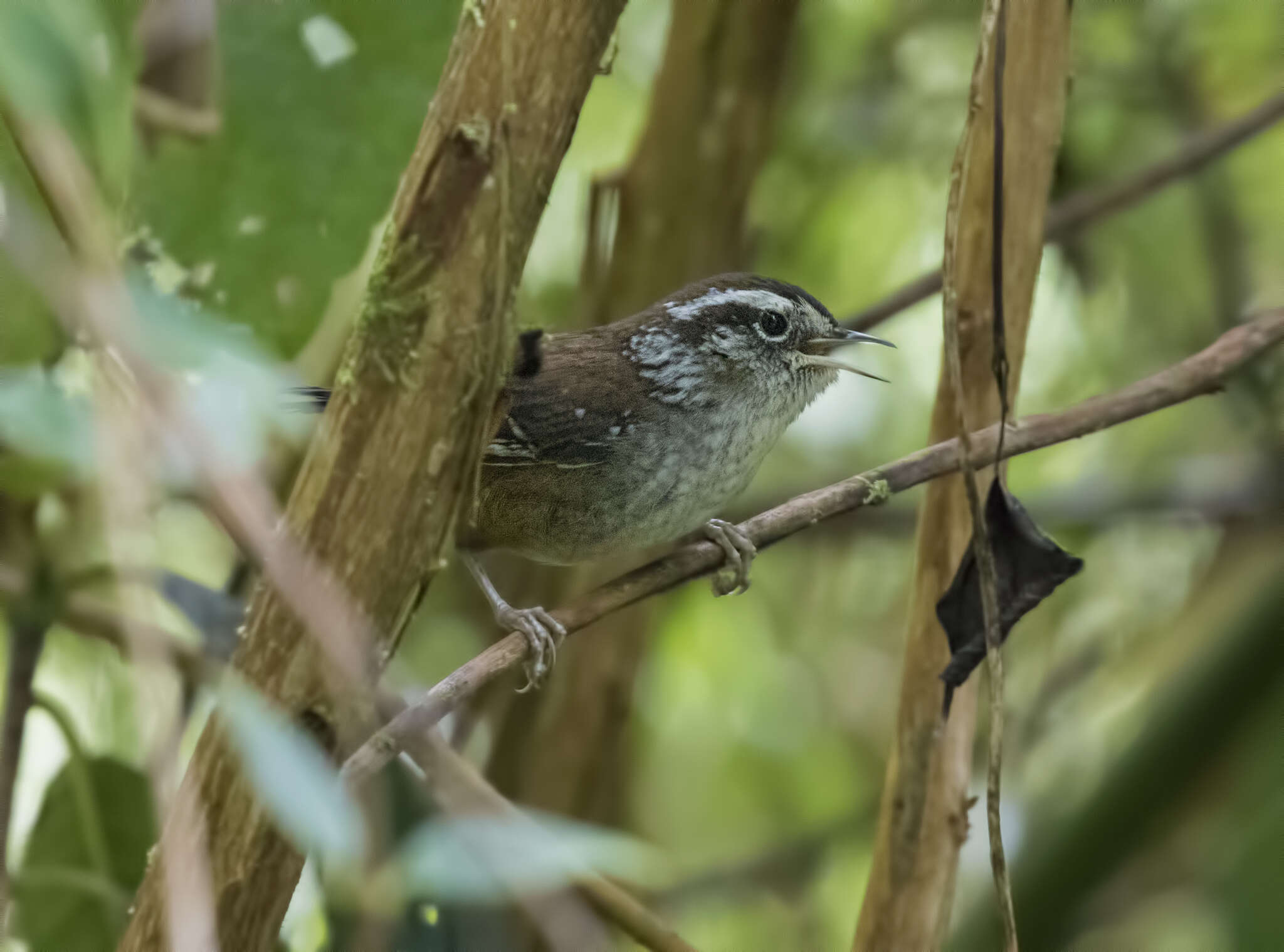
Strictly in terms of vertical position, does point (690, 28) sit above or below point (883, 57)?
below

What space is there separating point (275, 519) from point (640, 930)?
1023mm

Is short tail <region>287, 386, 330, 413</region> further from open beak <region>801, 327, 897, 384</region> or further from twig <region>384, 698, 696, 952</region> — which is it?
open beak <region>801, 327, 897, 384</region>

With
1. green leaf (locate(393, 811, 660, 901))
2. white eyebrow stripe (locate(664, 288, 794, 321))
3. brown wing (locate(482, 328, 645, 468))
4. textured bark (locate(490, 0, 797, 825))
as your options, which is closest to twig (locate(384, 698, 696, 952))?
green leaf (locate(393, 811, 660, 901))

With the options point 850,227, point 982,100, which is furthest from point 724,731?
point 982,100

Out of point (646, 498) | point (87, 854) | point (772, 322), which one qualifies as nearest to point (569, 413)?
point (646, 498)

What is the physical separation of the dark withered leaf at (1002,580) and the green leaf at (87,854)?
1.63 meters

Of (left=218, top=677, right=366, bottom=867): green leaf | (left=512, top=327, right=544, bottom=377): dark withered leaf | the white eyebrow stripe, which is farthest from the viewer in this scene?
the white eyebrow stripe

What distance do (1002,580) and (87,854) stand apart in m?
1.89

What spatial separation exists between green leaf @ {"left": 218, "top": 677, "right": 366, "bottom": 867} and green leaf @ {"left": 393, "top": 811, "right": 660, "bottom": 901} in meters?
0.28

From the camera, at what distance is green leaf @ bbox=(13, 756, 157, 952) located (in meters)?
2.39

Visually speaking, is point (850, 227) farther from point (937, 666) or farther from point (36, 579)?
point (36, 579)

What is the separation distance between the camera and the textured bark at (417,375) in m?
1.47

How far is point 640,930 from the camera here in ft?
6.82

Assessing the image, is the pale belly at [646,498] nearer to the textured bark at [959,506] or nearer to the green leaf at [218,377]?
the textured bark at [959,506]
